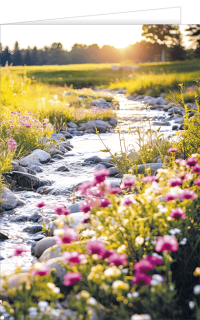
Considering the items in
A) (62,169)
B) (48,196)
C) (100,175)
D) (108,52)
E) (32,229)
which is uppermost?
(108,52)

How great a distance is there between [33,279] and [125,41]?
2489 mm

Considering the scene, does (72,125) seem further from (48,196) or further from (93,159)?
(48,196)

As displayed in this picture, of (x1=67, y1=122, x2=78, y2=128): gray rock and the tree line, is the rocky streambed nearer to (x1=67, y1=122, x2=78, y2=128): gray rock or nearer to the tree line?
the tree line

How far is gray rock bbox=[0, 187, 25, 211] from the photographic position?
137 inches

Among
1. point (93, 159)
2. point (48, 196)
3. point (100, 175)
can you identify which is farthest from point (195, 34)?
point (48, 196)

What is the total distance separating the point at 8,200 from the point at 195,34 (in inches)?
105

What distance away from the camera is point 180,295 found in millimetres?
1768

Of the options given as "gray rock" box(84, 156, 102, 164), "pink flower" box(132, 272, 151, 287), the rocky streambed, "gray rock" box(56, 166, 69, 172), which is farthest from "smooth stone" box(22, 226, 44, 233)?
"pink flower" box(132, 272, 151, 287)

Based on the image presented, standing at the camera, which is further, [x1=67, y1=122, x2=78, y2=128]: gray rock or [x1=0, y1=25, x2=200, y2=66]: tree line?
[x1=67, y1=122, x2=78, y2=128]: gray rock

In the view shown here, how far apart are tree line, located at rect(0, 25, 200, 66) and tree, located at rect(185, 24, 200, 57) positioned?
0.02 metres

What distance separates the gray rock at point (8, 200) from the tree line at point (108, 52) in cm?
147

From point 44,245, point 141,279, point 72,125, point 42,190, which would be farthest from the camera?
point 72,125

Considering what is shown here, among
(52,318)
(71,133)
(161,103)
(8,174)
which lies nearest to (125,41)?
(8,174)

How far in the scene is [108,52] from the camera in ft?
11.2
